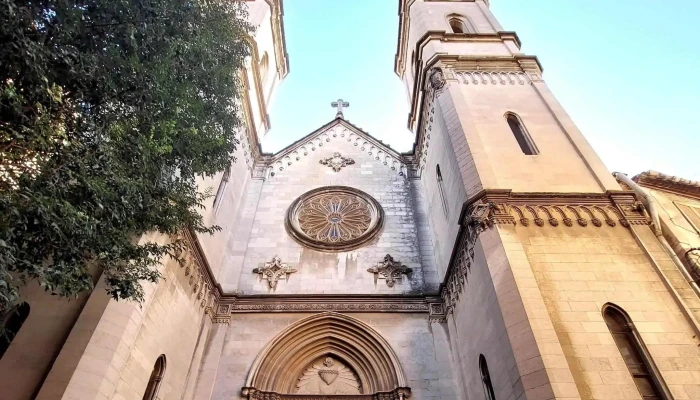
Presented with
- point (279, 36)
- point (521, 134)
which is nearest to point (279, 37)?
point (279, 36)

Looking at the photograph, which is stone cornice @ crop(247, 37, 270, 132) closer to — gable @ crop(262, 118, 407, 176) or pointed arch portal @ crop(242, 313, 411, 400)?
gable @ crop(262, 118, 407, 176)

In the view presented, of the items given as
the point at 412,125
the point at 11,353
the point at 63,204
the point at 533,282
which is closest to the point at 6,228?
the point at 63,204

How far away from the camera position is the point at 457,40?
47.5ft

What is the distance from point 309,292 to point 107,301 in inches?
232

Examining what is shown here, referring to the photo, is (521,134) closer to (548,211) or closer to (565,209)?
(565,209)

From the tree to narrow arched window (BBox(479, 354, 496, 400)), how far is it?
247 inches

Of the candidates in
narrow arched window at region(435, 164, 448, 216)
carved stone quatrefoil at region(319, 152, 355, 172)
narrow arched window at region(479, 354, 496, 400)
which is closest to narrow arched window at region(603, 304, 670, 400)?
narrow arched window at region(479, 354, 496, 400)

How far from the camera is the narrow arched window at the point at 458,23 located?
16558mm

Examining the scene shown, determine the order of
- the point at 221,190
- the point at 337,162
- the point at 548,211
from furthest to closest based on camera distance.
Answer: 1. the point at 337,162
2. the point at 221,190
3. the point at 548,211

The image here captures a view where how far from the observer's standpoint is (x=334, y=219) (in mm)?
14102

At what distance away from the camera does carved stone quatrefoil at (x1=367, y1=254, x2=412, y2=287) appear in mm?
12215

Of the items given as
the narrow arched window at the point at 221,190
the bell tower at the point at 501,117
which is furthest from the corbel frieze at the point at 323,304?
the bell tower at the point at 501,117

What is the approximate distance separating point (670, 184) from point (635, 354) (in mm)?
6369

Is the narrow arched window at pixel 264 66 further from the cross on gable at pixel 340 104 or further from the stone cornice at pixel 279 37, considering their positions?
the cross on gable at pixel 340 104
